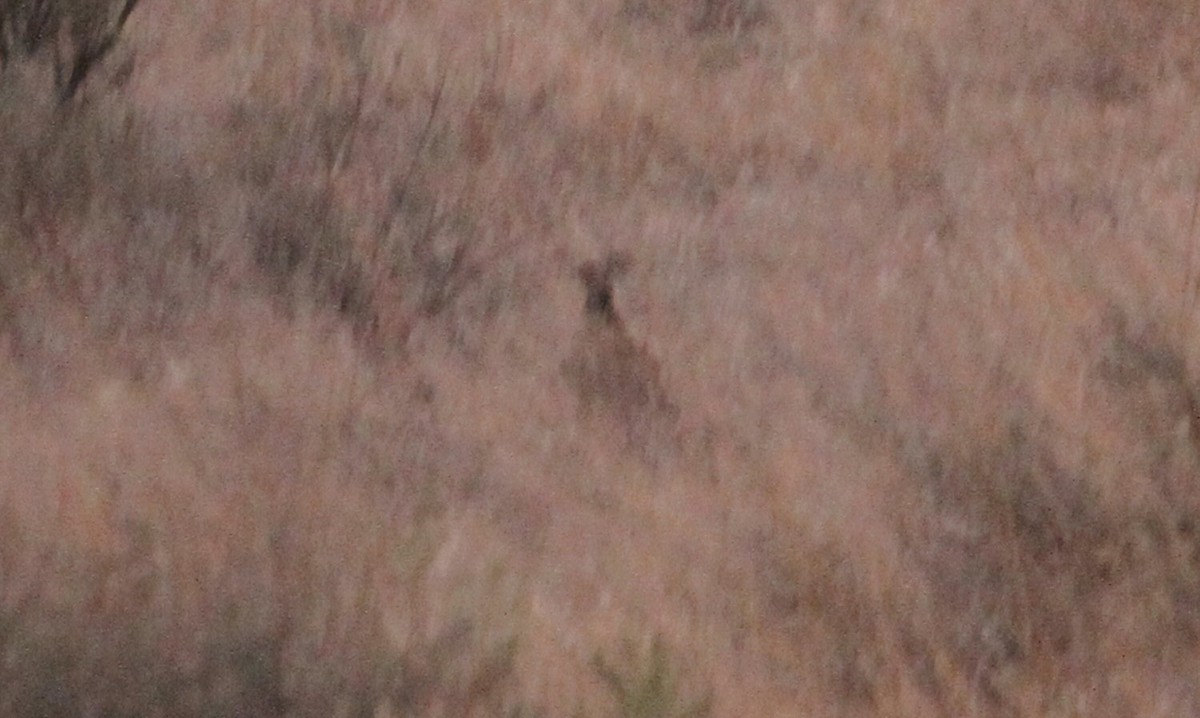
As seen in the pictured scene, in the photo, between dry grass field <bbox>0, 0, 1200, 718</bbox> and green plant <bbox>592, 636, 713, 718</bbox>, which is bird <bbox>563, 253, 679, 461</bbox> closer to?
dry grass field <bbox>0, 0, 1200, 718</bbox>

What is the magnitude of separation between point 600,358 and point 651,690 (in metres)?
0.53

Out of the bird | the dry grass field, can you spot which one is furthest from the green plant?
the bird

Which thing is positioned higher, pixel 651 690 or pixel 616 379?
pixel 616 379

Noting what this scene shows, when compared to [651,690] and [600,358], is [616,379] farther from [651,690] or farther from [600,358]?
[651,690]

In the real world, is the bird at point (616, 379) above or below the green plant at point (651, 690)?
above

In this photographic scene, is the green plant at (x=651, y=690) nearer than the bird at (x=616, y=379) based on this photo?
Yes

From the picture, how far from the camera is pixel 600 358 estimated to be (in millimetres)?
1671

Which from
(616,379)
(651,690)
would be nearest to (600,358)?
(616,379)

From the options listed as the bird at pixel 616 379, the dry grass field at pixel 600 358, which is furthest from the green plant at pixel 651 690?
the bird at pixel 616 379

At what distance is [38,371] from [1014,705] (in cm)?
137

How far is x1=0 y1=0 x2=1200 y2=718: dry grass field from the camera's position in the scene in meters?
1.35

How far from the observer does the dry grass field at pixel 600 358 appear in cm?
135

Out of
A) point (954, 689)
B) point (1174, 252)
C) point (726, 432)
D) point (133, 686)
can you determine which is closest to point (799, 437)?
point (726, 432)

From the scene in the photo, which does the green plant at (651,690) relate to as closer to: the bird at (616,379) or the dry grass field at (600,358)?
the dry grass field at (600,358)
